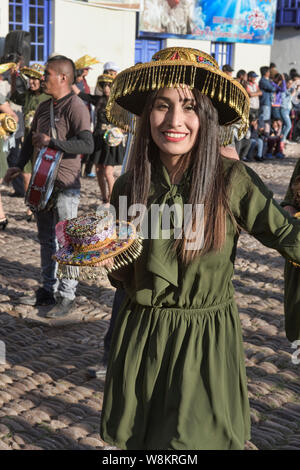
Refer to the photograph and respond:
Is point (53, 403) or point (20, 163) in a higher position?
point (20, 163)

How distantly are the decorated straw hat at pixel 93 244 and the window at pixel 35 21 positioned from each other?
57.6ft

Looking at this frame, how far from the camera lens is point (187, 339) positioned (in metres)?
2.53

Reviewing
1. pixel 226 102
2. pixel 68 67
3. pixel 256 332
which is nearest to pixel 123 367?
pixel 226 102

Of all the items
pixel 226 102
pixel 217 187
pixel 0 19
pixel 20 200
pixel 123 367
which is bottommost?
pixel 20 200

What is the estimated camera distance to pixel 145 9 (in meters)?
21.8

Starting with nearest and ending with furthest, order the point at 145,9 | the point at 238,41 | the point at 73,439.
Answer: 1. the point at 73,439
2. the point at 145,9
3. the point at 238,41

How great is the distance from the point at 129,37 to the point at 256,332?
17.1 m

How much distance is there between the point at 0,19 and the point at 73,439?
1609 centimetres

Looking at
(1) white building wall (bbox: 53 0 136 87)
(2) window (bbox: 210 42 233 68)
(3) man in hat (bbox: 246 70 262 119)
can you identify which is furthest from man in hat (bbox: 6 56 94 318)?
(2) window (bbox: 210 42 233 68)

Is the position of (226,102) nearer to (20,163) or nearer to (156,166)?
(156,166)

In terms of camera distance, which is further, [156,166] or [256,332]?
[256,332]

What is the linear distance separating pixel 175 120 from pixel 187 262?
1.73 feet

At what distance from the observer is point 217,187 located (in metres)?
2.50

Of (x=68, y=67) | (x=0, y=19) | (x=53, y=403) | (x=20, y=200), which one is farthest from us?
(x=0, y=19)
